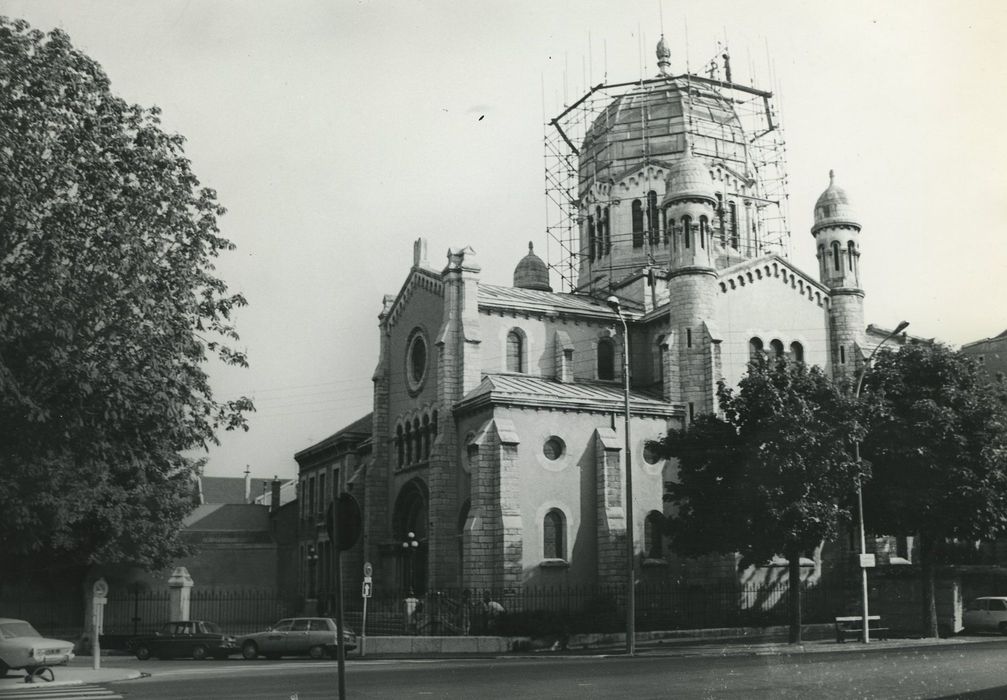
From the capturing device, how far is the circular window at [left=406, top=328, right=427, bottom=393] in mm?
45281

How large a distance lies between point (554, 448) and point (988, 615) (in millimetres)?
15837

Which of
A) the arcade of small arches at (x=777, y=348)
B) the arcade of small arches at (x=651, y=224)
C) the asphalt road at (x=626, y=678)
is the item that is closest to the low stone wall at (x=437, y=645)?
the asphalt road at (x=626, y=678)

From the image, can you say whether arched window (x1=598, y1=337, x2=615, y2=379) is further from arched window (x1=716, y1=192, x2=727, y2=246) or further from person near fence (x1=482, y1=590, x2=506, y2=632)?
person near fence (x1=482, y1=590, x2=506, y2=632)

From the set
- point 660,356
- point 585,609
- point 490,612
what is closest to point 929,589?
point 585,609

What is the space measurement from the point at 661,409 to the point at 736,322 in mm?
5504

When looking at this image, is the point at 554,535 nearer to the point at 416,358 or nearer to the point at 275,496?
the point at 416,358

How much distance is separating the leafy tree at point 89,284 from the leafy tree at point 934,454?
21494mm

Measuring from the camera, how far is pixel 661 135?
54219mm

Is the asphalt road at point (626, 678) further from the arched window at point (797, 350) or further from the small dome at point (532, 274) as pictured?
the small dome at point (532, 274)

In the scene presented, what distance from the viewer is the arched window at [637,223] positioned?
53406mm

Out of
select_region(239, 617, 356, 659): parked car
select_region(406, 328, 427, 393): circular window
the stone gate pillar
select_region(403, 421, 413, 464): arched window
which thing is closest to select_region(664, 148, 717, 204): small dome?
select_region(406, 328, 427, 393): circular window

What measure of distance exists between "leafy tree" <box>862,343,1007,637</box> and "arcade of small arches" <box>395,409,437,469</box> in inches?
676

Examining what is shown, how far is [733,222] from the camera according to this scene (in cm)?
5372

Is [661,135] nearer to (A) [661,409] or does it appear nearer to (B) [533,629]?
(A) [661,409]
